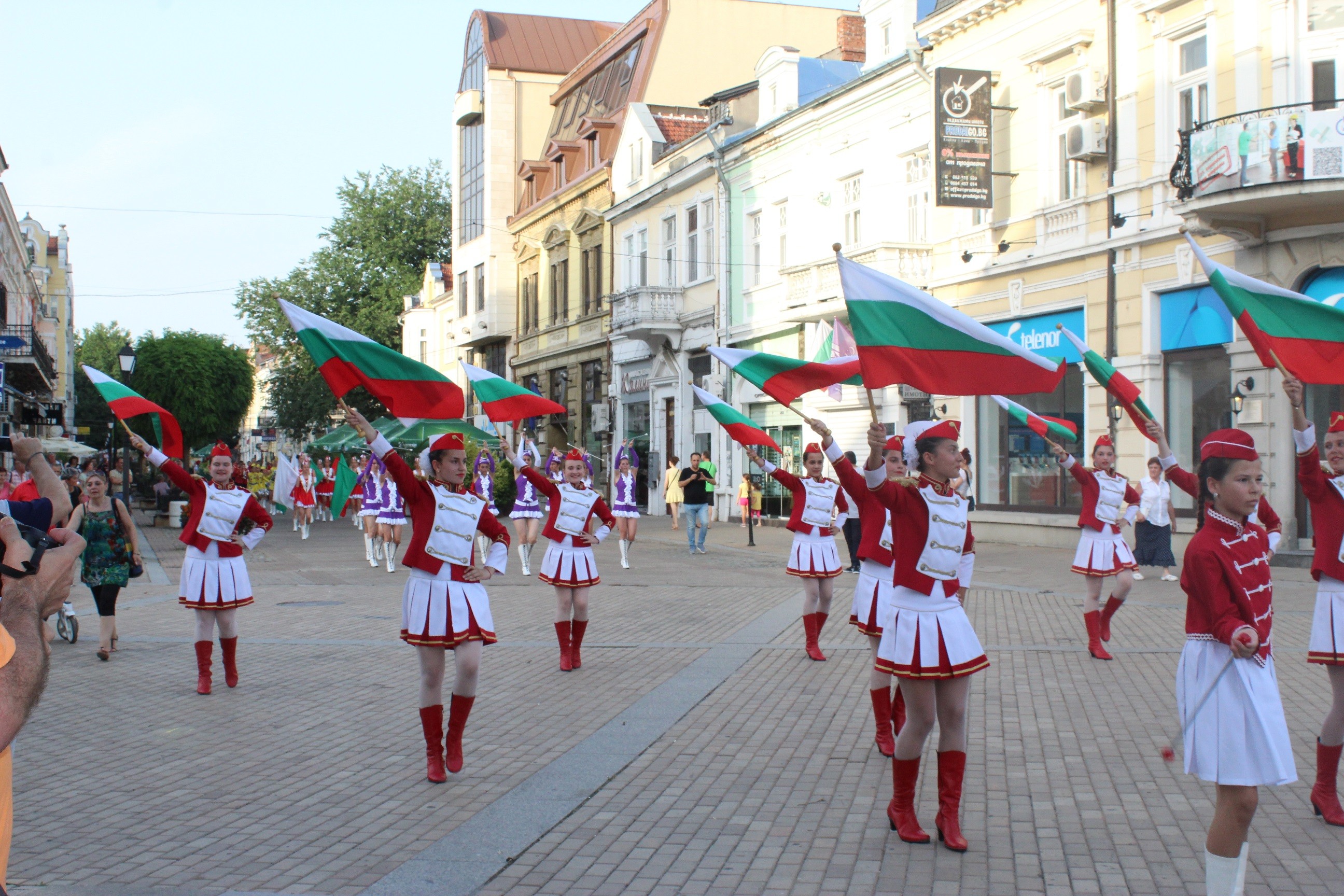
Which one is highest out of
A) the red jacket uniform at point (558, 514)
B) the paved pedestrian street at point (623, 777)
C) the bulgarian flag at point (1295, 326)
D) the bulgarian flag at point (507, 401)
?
the bulgarian flag at point (1295, 326)

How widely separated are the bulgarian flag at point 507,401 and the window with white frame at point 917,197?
17.0 m

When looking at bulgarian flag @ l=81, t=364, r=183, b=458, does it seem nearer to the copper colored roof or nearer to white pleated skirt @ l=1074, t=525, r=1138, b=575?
white pleated skirt @ l=1074, t=525, r=1138, b=575

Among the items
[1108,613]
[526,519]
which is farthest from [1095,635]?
[526,519]

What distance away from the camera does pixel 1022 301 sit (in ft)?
74.5

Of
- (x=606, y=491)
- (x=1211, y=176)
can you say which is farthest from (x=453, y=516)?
(x=606, y=491)

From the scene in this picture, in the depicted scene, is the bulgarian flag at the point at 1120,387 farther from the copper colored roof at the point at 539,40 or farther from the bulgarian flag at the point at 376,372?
the copper colored roof at the point at 539,40

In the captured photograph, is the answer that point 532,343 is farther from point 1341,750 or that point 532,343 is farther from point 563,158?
point 1341,750

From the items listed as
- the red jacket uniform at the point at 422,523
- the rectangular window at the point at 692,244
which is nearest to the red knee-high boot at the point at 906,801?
the red jacket uniform at the point at 422,523

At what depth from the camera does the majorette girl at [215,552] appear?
9.29 m

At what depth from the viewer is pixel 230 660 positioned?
31.4 ft

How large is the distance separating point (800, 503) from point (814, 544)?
1.48ft

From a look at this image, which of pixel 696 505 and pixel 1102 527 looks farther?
pixel 696 505

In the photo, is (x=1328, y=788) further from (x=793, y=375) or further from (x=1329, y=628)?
(x=793, y=375)

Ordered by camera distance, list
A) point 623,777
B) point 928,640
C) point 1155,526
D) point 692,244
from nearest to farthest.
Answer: point 928,640, point 623,777, point 1155,526, point 692,244
